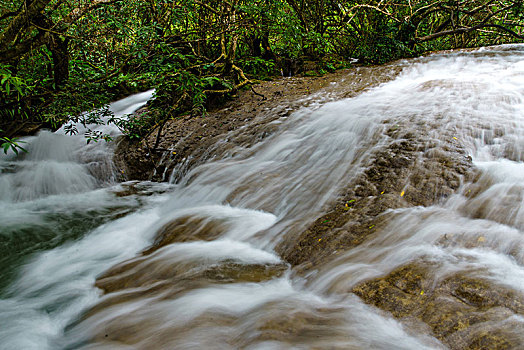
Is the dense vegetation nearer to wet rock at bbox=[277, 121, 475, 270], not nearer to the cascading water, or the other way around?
the cascading water

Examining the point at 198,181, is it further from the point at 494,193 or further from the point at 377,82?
the point at 377,82

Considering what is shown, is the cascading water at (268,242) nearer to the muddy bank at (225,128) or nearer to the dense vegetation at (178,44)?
the muddy bank at (225,128)

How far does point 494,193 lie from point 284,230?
1.72 meters

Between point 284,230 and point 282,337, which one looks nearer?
point 282,337

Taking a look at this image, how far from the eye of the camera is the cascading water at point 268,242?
1771 mm

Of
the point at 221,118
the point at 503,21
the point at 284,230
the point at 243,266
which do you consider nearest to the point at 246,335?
the point at 243,266

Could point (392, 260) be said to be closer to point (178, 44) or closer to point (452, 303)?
point (452, 303)

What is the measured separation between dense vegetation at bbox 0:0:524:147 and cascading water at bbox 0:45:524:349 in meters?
1.25

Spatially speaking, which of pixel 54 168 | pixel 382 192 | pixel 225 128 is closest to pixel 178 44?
pixel 225 128

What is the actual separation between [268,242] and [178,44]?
5464 mm

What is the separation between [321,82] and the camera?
6.79 meters

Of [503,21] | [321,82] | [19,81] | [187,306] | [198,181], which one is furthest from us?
[503,21]

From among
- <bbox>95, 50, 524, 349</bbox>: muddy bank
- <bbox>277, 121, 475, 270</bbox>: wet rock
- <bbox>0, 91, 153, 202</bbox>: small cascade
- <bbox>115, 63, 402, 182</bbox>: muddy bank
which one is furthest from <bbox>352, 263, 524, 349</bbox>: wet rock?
<bbox>0, 91, 153, 202</bbox>: small cascade

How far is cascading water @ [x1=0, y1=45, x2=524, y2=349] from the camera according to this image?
177 centimetres
